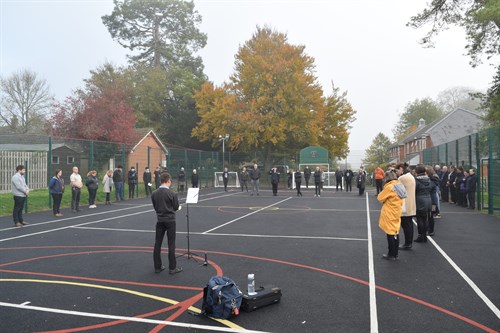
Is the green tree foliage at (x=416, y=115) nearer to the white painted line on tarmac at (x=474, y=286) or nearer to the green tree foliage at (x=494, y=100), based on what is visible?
the green tree foliage at (x=494, y=100)

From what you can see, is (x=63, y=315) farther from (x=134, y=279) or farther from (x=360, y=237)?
(x=360, y=237)

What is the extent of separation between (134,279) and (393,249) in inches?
192

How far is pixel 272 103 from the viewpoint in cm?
3606

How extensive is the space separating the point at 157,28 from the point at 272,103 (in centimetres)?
2478

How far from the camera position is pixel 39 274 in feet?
22.7

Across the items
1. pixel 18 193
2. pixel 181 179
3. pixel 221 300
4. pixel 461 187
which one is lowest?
pixel 221 300

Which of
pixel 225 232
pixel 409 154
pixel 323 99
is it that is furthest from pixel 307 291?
pixel 409 154

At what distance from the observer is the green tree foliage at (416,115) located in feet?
279

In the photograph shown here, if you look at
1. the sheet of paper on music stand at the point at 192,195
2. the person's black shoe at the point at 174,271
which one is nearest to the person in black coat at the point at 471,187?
the sheet of paper on music stand at the point at 192,195

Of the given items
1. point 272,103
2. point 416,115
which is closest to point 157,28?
point 272,103

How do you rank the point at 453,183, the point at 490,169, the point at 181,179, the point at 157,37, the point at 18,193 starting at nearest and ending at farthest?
the point at 18,193
the point at 490,169
the point at 453,183
the point at 181,179
the point at 157,37

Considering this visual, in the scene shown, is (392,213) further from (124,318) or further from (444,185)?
(444,185)

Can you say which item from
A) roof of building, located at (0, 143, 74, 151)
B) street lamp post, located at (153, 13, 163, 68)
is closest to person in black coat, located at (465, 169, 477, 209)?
roof of building, located at (0, 143, 74, 151)

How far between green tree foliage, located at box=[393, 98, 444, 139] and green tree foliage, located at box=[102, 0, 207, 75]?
52024 mm
